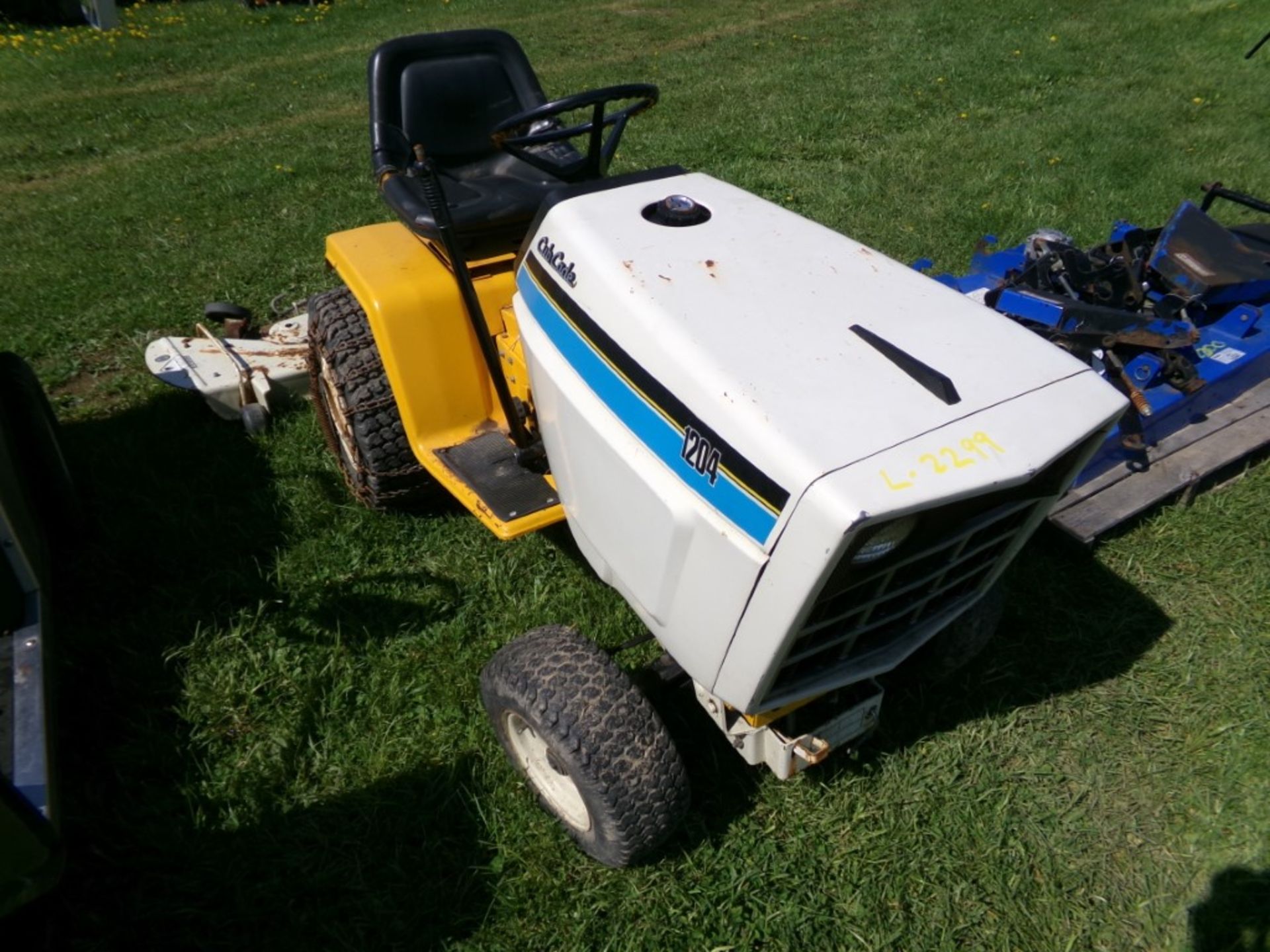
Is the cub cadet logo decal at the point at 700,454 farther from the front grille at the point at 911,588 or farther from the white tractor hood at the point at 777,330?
the front grille at the point at 911,588

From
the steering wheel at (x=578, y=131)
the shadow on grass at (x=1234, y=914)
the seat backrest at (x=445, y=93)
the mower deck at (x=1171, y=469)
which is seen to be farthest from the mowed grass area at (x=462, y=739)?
the seat backrest at (x=445, y=93)

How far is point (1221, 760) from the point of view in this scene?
2.33 meters

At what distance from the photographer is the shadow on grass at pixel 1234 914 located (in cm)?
197

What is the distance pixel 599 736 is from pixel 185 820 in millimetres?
1092

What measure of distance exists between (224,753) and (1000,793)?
1.98 m

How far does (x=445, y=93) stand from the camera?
2930 mm

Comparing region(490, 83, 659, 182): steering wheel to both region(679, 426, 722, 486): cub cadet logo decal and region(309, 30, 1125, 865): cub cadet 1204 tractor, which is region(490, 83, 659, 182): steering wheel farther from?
region(679, 426, 722, 486): cub cadet logo decal

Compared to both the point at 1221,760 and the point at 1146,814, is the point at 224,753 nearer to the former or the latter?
the point at 1146,814

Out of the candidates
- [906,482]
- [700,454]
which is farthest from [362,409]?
[906,482]

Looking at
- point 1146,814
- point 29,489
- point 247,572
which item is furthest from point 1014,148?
point 29,489

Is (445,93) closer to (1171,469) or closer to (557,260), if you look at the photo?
(557,260)

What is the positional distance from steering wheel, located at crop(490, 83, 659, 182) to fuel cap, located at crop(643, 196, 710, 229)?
1.16ft

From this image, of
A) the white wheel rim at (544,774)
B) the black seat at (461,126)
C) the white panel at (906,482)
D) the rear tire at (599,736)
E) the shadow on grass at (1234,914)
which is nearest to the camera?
the white panel at (906,482)

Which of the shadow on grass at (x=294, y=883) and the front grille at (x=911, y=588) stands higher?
the front grille at (x=911, y=588)
